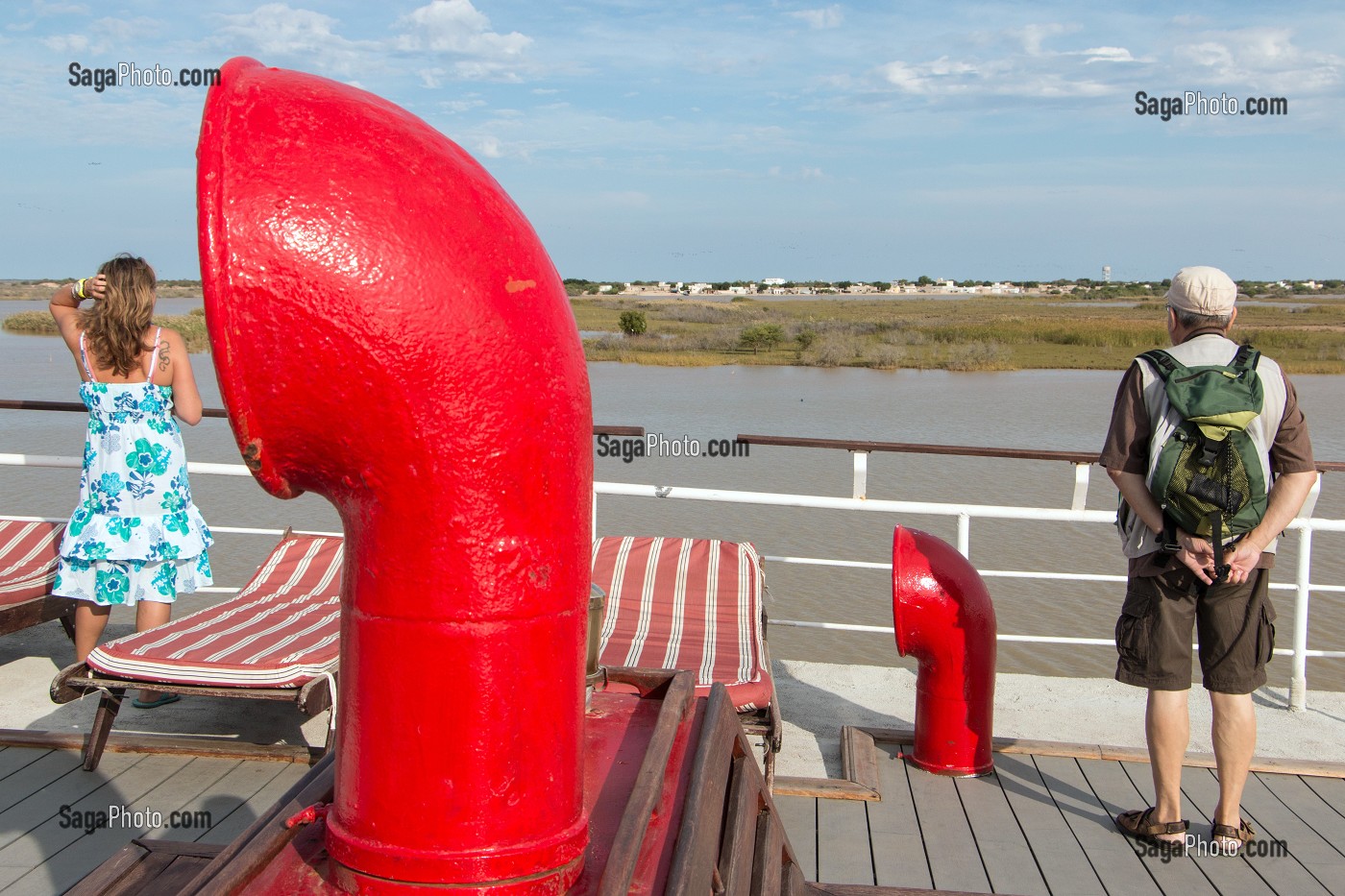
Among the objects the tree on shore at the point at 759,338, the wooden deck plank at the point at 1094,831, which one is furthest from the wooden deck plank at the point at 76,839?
the tree on shore at the point at 759,338

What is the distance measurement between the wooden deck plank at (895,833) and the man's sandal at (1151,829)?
55cm

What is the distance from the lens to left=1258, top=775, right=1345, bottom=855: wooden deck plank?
121 inches

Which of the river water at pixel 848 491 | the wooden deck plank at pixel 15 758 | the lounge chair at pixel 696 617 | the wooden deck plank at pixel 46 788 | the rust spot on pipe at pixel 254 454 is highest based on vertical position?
the rust spot on pipe at pixel 254 454

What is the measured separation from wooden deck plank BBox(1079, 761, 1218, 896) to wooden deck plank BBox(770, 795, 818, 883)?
82 cm

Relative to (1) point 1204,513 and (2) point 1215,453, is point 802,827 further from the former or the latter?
(2) point 1215,453

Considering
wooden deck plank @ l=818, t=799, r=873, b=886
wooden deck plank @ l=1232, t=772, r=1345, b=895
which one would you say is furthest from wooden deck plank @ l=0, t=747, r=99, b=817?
wooden deck plank @ l=1232, t=772, r=1345, b=895

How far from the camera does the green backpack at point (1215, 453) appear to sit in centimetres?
266

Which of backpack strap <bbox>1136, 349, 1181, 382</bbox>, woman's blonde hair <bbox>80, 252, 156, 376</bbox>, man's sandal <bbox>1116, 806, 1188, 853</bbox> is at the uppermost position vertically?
woman's blonde hair <bbox>80, 252, 156, 376</bbox>

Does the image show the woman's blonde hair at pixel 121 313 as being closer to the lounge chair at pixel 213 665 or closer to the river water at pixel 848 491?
the lounge chair at pixel 213 665

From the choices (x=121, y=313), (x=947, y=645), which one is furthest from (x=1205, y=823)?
(x=121, y=313)

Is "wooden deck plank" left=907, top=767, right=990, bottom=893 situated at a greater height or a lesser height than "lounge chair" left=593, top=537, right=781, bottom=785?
lesser

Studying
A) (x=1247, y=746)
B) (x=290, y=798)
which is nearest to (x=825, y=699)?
(x=1247, y=746)

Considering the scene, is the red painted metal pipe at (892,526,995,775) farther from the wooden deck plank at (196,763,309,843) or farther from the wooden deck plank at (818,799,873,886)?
the wooden deck plank at (196,763,309,843)

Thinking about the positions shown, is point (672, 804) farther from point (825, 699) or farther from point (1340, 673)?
point (1340, 673)
